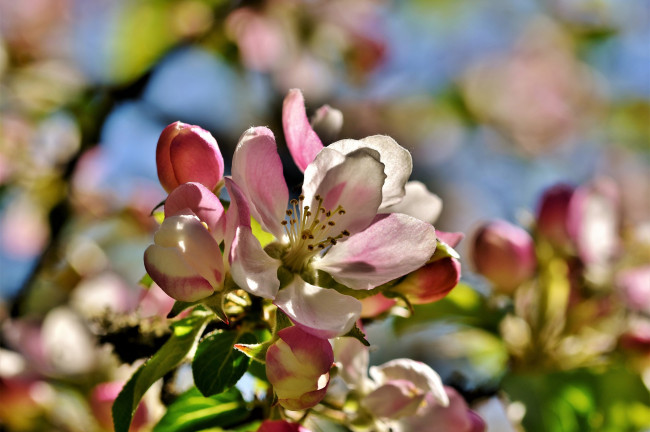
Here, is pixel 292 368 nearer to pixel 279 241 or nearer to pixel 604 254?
pixel 279 241

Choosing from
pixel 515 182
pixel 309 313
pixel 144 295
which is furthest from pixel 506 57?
A: pixel 309 313

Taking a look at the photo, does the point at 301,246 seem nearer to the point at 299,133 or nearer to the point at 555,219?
the point at 299,133

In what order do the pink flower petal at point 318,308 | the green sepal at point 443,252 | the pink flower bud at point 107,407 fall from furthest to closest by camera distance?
the pink flower bud at point 107,407 → the green sepal at point 443,252 → the pink flower petal at point 318,308

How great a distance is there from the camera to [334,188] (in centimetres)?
72

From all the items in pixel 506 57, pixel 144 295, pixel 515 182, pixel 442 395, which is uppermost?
pixel 442 395

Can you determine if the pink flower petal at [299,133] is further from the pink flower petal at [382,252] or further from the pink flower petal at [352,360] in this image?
the pink flower petal at [352,360]

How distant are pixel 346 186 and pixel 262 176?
0.08m

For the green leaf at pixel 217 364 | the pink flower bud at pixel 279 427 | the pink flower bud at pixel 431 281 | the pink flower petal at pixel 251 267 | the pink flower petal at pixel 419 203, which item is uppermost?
the pink flower petal at pixel 251 267

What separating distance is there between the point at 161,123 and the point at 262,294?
136 centimetres

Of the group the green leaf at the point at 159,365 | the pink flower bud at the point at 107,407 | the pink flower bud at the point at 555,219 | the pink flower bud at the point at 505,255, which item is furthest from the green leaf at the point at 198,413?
the pink flower bud at the point at 555,219

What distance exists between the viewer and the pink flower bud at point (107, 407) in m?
1.01

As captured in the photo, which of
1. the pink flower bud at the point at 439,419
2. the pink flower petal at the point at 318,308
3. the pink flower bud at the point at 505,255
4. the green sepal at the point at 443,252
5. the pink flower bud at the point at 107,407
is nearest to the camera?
the pink flower petal at the point at 318,308

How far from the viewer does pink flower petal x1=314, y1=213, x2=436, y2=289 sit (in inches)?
27.3

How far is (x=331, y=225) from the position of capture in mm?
746
